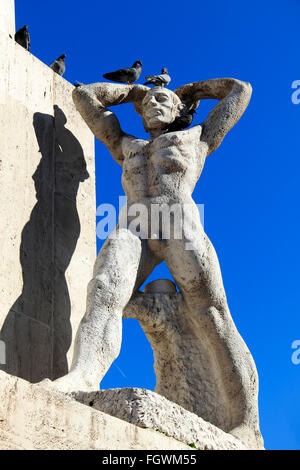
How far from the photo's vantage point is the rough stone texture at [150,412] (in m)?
5.79

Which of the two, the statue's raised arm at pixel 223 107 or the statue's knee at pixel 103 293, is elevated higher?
the statue's raised arm at pixel 223 107

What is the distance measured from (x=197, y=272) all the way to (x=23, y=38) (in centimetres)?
290

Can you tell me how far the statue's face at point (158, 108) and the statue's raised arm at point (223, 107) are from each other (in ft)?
0.99

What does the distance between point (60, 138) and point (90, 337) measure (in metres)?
2.48

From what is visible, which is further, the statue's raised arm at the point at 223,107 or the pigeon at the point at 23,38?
the pigeon at the point at 23,38

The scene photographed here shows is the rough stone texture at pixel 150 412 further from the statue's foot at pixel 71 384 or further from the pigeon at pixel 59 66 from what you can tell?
the pigeon at pixel 59 66

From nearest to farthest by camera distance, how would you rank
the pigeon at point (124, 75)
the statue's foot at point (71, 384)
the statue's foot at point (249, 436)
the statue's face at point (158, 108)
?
1. the statue's foot at point (71, 384)
2. the statue's foot at point (249, 436)
3. the statue's face at point (158, 108)
4. the pigeon at point (124, 75)

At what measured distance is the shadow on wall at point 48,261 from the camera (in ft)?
25.3

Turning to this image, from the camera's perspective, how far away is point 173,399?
7.64 metres

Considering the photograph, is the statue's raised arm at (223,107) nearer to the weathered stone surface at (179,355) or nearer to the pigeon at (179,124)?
the pigeon at (179,124)

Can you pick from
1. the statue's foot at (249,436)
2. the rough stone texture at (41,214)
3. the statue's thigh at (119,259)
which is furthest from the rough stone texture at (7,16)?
the statue's foot at (249,436)

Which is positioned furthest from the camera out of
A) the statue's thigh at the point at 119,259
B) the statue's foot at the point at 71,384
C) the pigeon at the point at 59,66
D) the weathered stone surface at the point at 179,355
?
the pigeon at the point at 59,66

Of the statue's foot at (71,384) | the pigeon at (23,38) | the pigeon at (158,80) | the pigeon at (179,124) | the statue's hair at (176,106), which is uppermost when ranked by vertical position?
the pigeon at (23,38)
